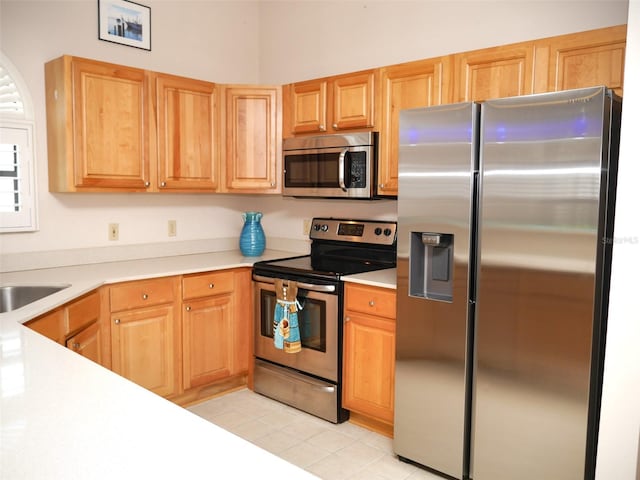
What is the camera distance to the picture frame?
3402mm

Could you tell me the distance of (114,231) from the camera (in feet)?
11.6

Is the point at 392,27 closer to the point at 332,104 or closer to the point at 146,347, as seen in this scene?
the point at 332,104

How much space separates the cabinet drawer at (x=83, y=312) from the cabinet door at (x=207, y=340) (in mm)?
605

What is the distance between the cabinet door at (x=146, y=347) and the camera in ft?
9.91

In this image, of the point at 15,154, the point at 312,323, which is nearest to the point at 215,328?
the point at 312,323

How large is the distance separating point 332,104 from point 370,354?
5.14 feet

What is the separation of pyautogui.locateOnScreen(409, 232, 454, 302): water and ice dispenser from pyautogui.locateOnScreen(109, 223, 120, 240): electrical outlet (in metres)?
2.05

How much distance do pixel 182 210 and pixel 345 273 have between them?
4.93 ft

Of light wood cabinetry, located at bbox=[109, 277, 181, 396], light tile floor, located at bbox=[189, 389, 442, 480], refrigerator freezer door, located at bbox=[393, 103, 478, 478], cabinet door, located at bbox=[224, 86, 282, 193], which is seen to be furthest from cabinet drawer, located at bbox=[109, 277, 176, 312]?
refrigerator freezer door, located at bbox=[393, 103, 478, 478]

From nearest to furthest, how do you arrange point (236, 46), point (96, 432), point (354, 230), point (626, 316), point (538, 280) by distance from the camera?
point (96, 432) → point (626, 316) → point (538, 280) → point (354, 230) → point (236, 46)

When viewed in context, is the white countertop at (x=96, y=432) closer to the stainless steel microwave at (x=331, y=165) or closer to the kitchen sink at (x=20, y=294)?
the kitchen sink at (x=20, y=294)

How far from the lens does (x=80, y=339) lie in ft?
8.71

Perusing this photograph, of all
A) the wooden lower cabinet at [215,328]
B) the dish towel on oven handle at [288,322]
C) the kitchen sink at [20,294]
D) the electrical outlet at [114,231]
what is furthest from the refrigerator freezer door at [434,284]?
the electrical outlet at [114,231]

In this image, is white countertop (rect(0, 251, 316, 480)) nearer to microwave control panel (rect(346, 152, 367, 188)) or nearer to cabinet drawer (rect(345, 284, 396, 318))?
cabinet drawer (rect(345, 284, 396, 318))
